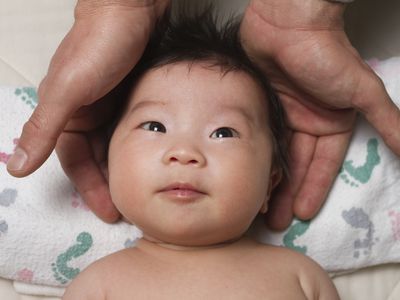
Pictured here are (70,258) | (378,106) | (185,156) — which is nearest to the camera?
(185,156)

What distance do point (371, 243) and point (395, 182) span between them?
13cm

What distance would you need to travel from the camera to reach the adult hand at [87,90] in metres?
1.09

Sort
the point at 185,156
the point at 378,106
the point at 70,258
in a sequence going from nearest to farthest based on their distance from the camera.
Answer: the point at 185,156 < the point at 378,106 < the point at 70,258

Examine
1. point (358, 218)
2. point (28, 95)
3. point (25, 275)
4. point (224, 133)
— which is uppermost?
point (224, 133)

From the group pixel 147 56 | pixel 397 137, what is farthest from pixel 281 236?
pixel 147 56

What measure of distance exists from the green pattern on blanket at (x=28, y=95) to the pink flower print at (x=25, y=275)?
0.31 m

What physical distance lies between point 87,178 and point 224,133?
0.29 metres

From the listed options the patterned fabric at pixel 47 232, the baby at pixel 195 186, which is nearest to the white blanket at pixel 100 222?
the patterned fabric at pixel 47 232

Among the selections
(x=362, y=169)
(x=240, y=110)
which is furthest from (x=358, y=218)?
(x=240, y=110)

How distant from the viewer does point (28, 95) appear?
1.37m

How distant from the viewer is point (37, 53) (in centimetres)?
150

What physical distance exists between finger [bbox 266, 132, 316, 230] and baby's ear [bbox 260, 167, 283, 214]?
0.02 m

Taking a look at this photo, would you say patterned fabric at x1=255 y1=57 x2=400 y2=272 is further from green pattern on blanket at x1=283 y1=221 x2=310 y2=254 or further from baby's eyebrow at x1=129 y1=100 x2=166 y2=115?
baby's eyebrow at x1=129 y1=100 x2=166 y2=115

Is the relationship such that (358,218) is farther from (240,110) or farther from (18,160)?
(18,160)
